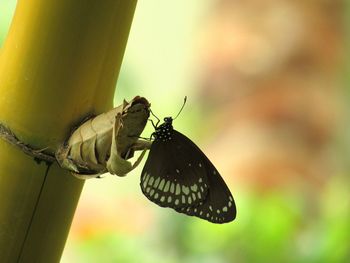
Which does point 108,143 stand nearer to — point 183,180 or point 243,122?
point 183,180

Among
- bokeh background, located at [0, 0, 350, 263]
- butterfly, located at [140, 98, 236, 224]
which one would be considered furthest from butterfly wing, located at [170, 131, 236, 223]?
bokeh background, located at [0, 0, 350, 263]

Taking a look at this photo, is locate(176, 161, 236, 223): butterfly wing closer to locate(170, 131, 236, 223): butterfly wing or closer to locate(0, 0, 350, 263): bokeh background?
locate(170, 131, 236, 223): butterfly wing

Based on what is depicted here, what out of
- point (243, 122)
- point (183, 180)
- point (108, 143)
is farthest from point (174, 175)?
point (243, 122)

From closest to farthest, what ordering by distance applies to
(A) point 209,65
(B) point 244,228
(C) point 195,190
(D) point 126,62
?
(C) point 195,190 → (B) point 244,228 → (D) point 126,62 → (A) point 209,65

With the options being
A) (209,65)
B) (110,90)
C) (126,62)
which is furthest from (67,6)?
(209,65)

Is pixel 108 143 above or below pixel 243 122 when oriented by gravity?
below

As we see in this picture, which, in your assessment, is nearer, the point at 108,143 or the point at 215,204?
the point at 108,143

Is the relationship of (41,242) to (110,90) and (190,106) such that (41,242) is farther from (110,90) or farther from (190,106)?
(190,106)
